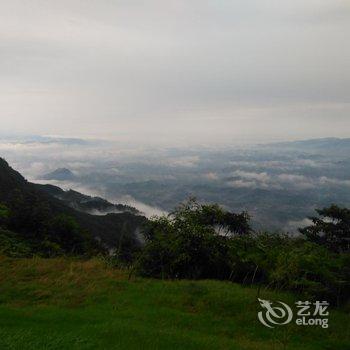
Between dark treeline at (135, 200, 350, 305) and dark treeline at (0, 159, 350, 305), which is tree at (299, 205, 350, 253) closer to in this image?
dark treeline at (0, 159, 350, 305)

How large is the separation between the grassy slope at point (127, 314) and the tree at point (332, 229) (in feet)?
65.8

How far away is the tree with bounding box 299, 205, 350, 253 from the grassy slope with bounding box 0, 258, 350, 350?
65.8 ft

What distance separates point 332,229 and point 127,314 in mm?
25994

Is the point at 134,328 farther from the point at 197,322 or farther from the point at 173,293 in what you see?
the point at 173,293

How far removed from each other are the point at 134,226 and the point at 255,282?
94.4m

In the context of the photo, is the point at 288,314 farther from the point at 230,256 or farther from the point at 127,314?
the point at 230,256

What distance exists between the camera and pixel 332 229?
3244cm

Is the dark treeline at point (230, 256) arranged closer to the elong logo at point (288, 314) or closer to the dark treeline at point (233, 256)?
the dark treeline at point (233, 256)

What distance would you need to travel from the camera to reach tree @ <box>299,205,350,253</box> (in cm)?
3100

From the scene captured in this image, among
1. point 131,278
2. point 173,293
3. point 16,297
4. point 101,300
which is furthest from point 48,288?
point 173,293

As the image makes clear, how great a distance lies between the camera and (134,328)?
29.0 feet

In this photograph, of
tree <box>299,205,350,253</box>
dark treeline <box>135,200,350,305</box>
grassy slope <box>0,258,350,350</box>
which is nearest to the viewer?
grassy slope <box>0,258,350,350</box>

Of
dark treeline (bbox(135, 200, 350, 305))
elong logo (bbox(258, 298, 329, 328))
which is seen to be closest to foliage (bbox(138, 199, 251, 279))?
dark treeline (bbox(135, 200, 350, 305))

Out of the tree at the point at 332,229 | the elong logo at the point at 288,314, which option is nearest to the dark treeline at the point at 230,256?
the elong logo at the point at 288,314
